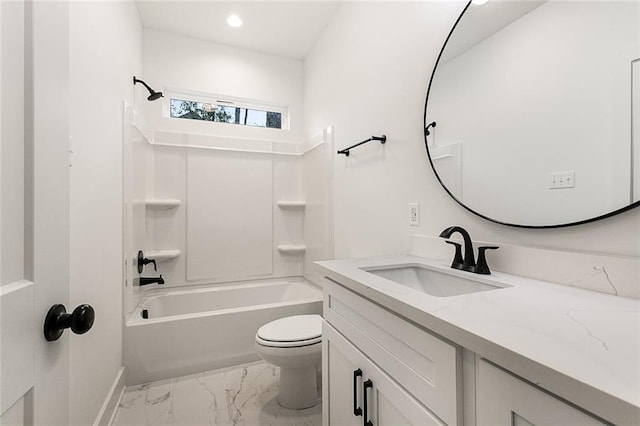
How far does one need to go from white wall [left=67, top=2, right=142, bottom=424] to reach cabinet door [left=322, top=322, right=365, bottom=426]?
1027 mm

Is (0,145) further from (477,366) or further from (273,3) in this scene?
(273,3)

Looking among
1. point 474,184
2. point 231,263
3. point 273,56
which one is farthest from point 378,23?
point 231,263

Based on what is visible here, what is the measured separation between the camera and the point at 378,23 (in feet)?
6.05

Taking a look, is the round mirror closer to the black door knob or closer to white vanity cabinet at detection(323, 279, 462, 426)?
white vanity cabinet at detection(323, 279, 462, 426)

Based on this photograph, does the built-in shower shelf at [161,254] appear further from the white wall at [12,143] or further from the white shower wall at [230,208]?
the white wall at [12,143]

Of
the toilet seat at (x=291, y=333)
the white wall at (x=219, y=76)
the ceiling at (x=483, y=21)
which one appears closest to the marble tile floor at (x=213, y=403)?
the toilet seat at (x=291, y=333)

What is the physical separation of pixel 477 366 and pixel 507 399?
0.07 meters

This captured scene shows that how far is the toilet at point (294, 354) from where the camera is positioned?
1.61 meters

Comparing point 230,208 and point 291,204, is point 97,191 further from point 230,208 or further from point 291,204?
point 291,204

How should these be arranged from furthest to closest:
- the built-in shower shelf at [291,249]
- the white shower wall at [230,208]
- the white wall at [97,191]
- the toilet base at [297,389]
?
the built-in shower shelf at [291,249]
the white shower wall at [230,208]
the toilet base at [297,389]
the white wall at [97,191]

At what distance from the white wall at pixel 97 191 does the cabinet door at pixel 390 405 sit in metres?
1.18

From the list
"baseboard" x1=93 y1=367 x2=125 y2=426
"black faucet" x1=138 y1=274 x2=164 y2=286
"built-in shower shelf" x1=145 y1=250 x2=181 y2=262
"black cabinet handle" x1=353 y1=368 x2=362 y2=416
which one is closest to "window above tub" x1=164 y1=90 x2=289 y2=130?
"built-in shower shelf" x1=145 y1=250 x2=181 y2=262

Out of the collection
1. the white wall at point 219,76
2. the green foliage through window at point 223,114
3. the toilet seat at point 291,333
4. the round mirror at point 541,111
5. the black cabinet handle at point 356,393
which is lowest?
the toilet seat at point 291,333

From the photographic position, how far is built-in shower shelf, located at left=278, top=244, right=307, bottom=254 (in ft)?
Answer: 9.73
